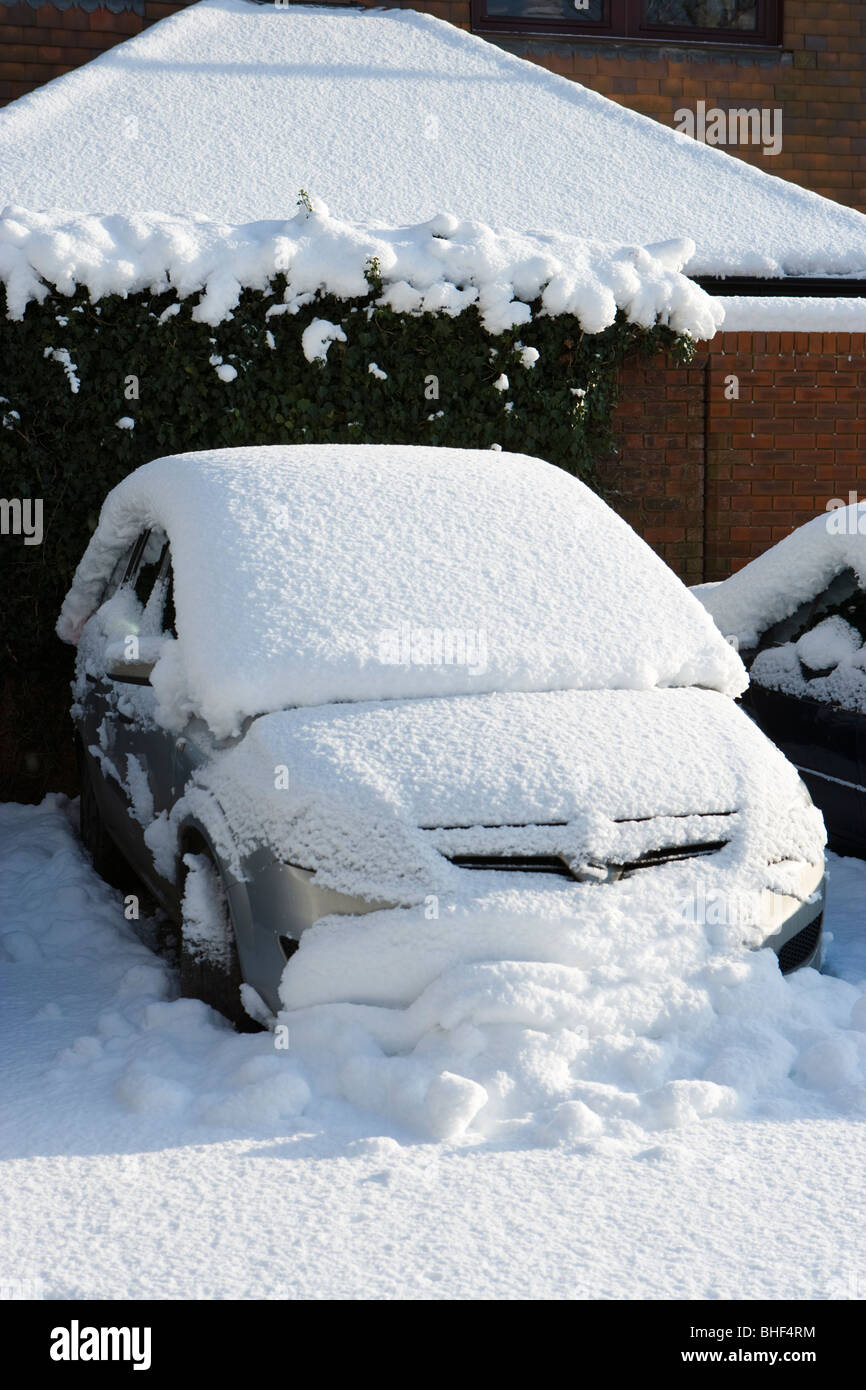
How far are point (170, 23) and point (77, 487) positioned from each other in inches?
164

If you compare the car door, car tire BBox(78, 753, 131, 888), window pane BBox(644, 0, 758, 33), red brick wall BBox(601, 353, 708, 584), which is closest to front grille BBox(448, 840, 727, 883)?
the car door

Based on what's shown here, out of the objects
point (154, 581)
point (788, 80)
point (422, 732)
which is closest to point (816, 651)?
point (422, 732)

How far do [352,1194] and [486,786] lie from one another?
3.40ft

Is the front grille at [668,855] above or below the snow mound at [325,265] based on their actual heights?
below

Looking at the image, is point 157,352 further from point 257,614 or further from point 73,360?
point 257,614

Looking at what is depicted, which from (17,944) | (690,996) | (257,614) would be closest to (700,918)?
(690,996)

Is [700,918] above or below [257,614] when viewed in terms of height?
below

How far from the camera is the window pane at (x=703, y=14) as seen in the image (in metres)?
11.0

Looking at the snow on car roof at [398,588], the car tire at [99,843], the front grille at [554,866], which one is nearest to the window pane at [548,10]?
the snow on car roof at [398,588]

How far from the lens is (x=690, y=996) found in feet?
11.5

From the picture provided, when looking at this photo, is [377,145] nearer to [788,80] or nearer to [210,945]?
[788,80]

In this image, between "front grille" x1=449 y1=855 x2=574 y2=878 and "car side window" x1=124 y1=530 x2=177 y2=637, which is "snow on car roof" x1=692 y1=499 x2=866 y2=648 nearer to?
"car side window" x1=124 y1=530 x2=177 y2=637

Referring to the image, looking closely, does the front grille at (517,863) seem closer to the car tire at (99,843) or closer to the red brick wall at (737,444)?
the car tire at (99,843)

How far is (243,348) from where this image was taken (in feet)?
23.7
